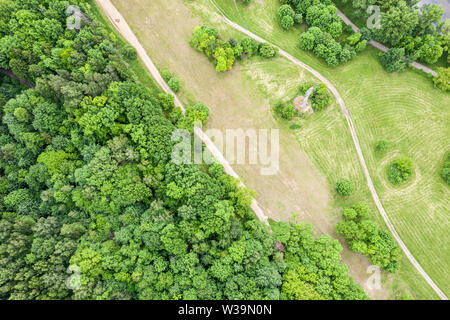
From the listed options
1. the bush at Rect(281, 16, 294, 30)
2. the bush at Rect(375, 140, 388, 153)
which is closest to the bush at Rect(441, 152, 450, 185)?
the bush at Rect(375, 140, 388, 153)

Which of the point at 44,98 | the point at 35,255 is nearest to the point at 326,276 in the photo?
the point at 35,255

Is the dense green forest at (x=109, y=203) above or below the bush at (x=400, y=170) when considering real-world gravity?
above

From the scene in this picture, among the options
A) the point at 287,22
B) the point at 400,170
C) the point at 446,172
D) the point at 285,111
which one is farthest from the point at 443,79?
the point at 287,22

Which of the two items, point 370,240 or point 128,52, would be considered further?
point 128,52

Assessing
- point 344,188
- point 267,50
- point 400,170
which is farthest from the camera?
point 267,50

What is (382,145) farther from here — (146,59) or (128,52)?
(128,52)

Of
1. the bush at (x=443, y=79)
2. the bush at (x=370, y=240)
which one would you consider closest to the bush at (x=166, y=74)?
the bush at (x=370, y=240)

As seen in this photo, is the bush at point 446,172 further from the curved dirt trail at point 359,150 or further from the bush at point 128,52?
the bush at point 128,52

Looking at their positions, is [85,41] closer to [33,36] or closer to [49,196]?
[33,36]
